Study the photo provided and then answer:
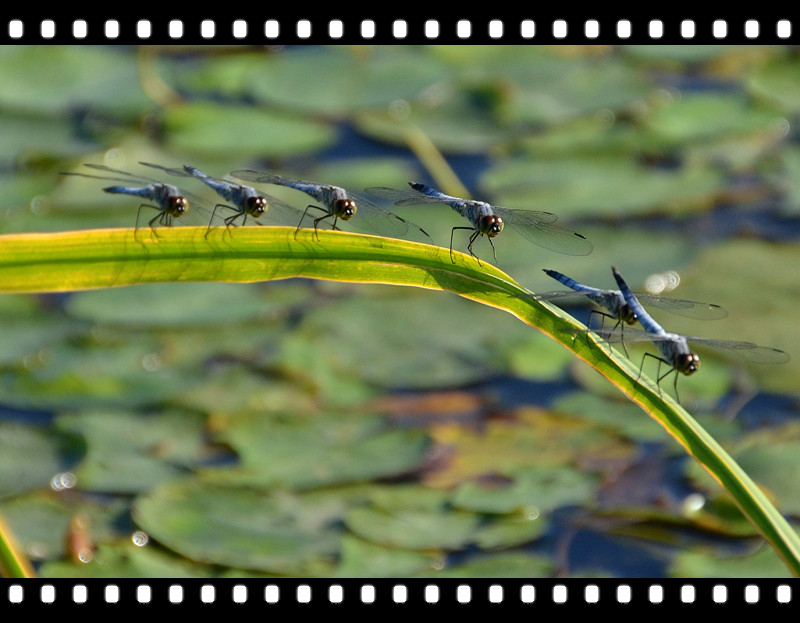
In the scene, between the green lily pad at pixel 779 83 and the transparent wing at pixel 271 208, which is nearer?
the transparent wing at pixel 271 208

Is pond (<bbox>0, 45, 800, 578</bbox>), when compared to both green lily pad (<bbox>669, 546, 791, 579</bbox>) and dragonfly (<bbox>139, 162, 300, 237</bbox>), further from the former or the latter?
dragonfly (<bbox>139, 162, 300, 237</bbox>)

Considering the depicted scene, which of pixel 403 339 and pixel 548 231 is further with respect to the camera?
pixel 403 339

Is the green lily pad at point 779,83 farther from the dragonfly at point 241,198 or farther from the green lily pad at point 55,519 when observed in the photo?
the green lily pad at point 55,519

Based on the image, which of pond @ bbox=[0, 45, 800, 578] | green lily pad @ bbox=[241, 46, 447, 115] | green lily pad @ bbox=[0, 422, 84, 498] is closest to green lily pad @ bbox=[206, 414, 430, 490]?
pond @ bbox=[0, 45, 800, 578]

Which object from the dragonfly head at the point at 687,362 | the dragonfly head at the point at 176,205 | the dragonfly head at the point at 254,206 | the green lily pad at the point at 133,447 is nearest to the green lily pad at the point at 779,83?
the green lily pad at the point at 133,447

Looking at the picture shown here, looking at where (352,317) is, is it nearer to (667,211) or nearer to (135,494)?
(135,494)

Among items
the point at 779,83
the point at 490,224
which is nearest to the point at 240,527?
the point at 490,224
